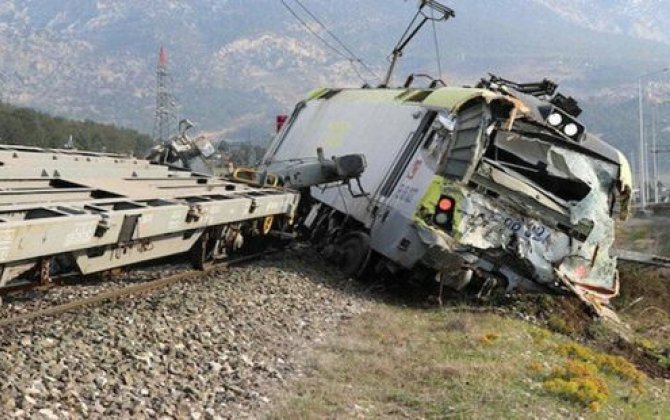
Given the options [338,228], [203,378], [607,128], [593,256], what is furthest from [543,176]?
[607,128]

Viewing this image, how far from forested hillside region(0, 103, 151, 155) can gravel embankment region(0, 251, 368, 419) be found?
47.8 meters

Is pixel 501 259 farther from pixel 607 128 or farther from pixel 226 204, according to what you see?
pixel 607 128

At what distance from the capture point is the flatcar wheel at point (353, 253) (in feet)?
39.0

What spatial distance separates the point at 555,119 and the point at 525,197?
1431mm

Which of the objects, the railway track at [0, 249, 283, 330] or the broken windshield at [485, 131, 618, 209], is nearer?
the railway track at [0, 249, 283, 330]

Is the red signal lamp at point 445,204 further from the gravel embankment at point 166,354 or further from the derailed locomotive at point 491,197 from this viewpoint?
the gravel embankment at point 166,354

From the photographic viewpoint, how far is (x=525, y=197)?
11.0 m

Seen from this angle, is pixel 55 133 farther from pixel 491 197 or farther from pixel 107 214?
pixel 107 214

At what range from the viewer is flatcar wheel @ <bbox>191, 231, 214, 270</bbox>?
32.9 ft

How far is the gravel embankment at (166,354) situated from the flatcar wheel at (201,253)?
0.45 m

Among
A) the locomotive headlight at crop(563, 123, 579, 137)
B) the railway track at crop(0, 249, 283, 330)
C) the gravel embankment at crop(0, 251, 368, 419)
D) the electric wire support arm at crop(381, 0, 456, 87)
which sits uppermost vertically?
the electric wire support arm at crop(381, 0, 456, 87)

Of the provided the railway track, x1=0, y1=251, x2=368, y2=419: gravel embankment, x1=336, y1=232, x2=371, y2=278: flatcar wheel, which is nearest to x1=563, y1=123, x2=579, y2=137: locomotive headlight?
x1=336, y1=232, x2=371, y2=278: flatcar wheel

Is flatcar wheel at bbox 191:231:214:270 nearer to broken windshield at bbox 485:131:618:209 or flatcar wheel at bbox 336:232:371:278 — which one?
flatcar wheel at bbox 336:232:371:278

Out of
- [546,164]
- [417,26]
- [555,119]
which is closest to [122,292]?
[546,164]
